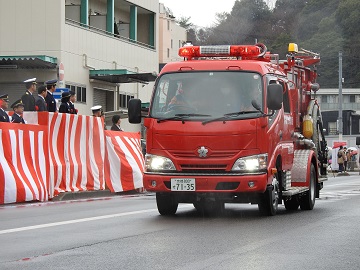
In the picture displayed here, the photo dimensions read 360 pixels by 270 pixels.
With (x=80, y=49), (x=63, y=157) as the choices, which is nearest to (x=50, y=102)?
(x=63, y=157)

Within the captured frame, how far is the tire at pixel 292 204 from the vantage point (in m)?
16.3

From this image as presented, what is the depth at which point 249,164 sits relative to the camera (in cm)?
1352

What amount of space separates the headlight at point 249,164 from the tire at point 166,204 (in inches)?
51.1

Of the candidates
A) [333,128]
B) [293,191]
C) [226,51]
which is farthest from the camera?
[333,128]

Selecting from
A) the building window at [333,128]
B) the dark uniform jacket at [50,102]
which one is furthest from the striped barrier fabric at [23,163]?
the building window at [333,128]

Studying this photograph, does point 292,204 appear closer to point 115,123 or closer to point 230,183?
point 230,183

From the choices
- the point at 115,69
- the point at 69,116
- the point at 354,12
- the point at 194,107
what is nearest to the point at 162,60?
the point at 354,12

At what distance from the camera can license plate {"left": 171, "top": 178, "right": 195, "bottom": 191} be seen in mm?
13477

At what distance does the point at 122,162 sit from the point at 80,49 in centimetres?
1757

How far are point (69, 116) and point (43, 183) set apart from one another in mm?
2066

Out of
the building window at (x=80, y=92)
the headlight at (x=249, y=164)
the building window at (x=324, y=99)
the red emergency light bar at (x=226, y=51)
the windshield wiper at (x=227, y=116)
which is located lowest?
the headlight at (x=249, y=164)

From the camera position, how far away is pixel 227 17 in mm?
118625

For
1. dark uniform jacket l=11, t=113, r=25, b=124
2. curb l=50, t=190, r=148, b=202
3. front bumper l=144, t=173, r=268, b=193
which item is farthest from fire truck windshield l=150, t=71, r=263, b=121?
curb l=50, t=190, r=148, b=202

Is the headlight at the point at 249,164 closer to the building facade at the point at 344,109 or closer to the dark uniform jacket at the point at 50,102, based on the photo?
the dark uniform jacket at the point at 50,102
